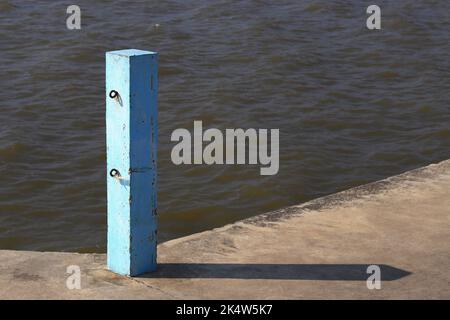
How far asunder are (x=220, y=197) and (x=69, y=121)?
2402 mm

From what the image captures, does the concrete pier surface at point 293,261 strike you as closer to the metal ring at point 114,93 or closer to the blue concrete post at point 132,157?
the blue concrete post at point 132,157

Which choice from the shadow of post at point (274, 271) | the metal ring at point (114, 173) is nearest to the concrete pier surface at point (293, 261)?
the shadow of post at point (274, 271)

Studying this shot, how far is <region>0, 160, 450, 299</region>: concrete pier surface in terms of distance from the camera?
Result: 5.55 metres

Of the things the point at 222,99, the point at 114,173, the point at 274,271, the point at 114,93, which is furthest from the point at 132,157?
the point at 222,99

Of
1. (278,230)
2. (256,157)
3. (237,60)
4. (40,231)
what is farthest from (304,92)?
(278,230)

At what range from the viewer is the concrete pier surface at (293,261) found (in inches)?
219

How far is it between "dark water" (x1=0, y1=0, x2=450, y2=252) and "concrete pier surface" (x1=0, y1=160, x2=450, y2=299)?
1.66m

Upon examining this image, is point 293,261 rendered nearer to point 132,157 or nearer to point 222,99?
point 132,157

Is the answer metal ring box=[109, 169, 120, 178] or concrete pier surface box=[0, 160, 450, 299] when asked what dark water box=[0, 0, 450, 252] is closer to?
concrete pier surface box=[0, 160, 450, 299]

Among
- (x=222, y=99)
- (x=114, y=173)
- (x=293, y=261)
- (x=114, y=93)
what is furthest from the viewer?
(x=222, y=99)

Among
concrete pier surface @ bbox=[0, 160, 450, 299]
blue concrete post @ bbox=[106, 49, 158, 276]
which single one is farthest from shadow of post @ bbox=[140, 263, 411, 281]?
blue concrete post @ bbox=[106, 49, 158, 276]

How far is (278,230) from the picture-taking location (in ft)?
21.1

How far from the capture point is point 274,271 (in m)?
5.83

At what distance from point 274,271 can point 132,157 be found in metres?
1.04
